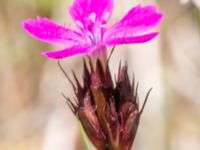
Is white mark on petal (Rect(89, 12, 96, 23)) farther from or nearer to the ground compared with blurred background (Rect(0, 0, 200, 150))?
farther from the ground

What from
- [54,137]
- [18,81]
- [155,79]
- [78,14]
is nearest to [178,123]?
[155,79]

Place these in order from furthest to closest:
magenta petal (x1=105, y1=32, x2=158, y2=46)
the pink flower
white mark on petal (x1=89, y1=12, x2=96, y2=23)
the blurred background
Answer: the blurred background < white mark on petal (x1=89, y1=12, x2=96, y2=23) < the pink flower < magenta petal (x1=105, y1=32, x2=158, y2=46)

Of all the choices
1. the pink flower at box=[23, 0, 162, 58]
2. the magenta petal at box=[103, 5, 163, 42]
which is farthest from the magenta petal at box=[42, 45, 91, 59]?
the magenta petal at box=[103, 5, 163, 42]

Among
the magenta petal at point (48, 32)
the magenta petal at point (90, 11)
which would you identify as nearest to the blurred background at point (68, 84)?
the magenta petal at point (90, 11)

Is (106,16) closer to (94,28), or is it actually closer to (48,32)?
(94,28)

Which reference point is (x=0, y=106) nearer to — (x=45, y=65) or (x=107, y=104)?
(x=45, y=65)

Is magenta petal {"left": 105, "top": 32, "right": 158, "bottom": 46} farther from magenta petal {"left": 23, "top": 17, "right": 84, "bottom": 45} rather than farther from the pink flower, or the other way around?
magenta petal {"left": 23, "top": 17, "right": 84, "bottom": 45}

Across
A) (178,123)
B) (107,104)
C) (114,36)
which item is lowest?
(178,123)

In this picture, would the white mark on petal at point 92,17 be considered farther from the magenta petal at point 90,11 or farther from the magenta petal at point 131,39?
the magenta petal at point 131,39
